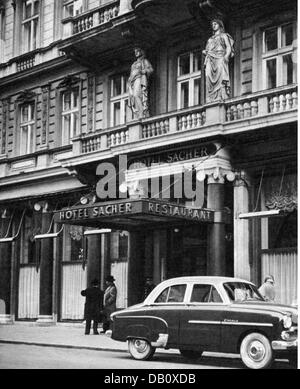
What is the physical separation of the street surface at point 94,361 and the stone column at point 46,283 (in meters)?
7.94

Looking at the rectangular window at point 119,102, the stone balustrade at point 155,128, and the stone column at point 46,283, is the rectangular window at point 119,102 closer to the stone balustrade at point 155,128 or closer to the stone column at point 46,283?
the stone balustrade at point 155,128

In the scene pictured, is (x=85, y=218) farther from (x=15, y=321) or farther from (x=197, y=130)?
(x=15, y=321)

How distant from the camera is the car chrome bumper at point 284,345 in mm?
11453

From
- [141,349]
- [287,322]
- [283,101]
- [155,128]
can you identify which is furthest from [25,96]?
[287,322]

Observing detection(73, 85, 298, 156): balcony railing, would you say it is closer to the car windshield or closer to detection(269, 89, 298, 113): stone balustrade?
detection(269, 89, 298, 113): stone balustrade

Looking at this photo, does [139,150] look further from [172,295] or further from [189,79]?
[172,295]

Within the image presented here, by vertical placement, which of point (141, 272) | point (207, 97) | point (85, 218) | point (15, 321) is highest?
point (207, 97)

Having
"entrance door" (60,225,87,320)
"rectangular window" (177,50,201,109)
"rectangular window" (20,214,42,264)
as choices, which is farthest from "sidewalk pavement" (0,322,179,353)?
"rectangular window" (177,50,201,109)

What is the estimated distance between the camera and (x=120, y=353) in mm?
14836

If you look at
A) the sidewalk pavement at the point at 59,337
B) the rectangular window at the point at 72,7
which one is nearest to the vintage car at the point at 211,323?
the sidewalk pavement at the point at 59,337

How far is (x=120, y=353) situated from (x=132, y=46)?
9.93 meters

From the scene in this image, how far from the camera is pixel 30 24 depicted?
26078 mm

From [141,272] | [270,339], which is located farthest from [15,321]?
[270,339]

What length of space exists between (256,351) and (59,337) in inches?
317
